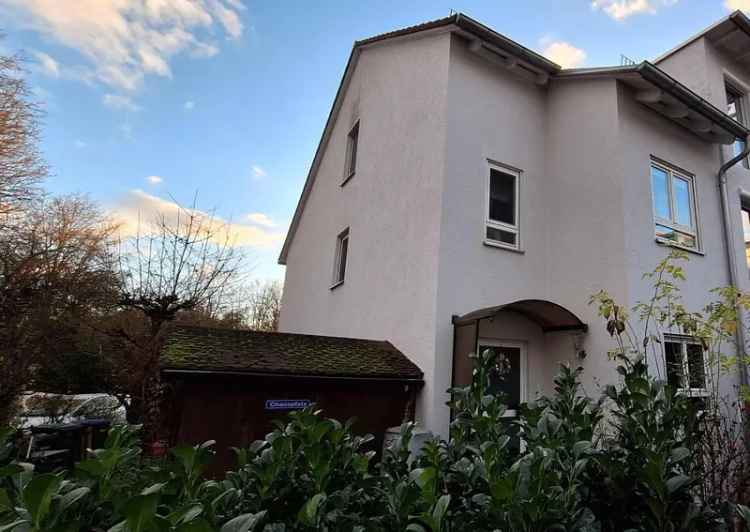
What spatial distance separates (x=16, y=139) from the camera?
11711mm

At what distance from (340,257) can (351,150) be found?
3127 mm

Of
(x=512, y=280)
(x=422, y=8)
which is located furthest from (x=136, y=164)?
(x=512, y=280)

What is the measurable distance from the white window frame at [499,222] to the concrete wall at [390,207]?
1.07 m

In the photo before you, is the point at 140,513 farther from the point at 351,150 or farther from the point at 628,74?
the point at 351,150

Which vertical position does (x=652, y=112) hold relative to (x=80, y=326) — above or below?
above

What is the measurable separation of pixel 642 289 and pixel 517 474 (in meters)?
6.83

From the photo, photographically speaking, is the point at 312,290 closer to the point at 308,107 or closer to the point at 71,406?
the point at 308,107

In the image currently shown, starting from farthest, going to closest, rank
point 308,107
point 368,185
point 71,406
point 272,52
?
point 308,107
point 71,406
point 272,52
point 368,185

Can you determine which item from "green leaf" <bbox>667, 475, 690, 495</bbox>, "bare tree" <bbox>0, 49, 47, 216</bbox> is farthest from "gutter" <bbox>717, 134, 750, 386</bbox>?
"bare tree" <bbox>0, 49, 47, 216</bbox>

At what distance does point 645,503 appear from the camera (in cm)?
237

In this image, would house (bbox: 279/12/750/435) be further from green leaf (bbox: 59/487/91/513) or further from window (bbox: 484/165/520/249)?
green leaf (bbox: 59/487/91/513)

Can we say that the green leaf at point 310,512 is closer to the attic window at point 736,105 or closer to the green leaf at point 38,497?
the green leaf at point 38,497

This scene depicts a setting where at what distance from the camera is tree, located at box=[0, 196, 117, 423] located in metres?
11.7

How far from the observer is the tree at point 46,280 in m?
11.7
